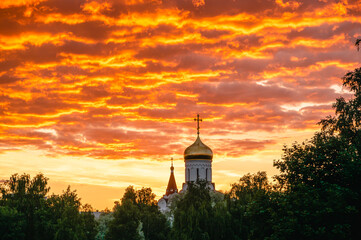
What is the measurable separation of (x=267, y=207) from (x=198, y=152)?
186 ft

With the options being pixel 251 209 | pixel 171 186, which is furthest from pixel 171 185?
pixel 251 209

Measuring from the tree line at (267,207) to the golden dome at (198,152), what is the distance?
22380 millimetres

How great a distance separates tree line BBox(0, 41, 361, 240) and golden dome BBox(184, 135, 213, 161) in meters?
22.4

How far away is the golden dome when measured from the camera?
87750 mm

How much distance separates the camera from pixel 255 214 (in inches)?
1243

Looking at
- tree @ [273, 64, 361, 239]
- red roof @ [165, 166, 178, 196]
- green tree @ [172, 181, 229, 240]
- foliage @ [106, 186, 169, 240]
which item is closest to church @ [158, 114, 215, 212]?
red roof @ [165, 166, 178, 196]

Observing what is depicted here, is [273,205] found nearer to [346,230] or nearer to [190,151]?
[346,230]

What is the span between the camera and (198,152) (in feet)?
288

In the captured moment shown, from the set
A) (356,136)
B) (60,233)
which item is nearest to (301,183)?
(356,136)

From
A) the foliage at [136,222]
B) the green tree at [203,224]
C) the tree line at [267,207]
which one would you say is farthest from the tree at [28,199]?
the green tree at [203,224]

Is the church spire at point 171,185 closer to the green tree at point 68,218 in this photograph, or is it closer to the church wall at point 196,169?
the church wall at point 196,169

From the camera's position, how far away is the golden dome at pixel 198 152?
8775cm

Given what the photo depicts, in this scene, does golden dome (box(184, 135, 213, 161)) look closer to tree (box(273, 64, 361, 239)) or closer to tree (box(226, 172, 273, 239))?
tree (box(226, 172, 273, 239))

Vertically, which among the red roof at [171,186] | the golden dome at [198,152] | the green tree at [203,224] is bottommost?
the green tree at [203,224]
